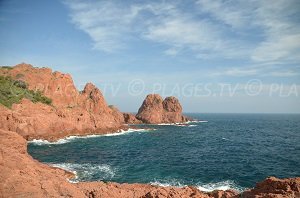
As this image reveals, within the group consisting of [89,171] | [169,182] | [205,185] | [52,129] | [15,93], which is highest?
[15,93]

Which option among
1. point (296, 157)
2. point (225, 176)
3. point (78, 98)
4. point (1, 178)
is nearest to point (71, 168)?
point (225, 176)

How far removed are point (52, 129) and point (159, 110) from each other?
7458 cm

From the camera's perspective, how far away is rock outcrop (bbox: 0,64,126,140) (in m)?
63.3

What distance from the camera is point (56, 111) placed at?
7506 centimetres

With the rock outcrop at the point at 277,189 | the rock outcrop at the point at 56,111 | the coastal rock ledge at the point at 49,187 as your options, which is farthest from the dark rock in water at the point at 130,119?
the rock outcrop at the point at 277,189

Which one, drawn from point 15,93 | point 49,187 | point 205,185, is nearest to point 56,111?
point 15,93

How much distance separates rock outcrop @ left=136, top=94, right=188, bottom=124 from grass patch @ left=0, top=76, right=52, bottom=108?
6414 centimetres

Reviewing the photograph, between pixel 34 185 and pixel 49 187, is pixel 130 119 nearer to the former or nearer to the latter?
pixel 49 187

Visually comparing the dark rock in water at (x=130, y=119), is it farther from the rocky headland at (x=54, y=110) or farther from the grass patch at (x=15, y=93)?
the grass patch at (x=15, y=93)

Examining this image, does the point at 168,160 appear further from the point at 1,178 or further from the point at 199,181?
the point at 1,178

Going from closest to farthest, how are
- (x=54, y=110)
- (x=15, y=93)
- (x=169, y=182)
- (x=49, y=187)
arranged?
(x=49, y=187)
(x=169, y=182)
(x=15, y=93)
(x=54, y=110)

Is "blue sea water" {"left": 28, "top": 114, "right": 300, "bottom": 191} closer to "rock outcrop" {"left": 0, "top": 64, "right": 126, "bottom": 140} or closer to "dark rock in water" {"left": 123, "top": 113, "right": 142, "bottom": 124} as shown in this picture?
"rock outcrop" {"left": 0, "top": 64, "right": 126, "bottom": 140}

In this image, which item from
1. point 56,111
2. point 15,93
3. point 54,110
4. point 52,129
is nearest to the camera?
point 52,129

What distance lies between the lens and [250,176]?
3431 centimetres
